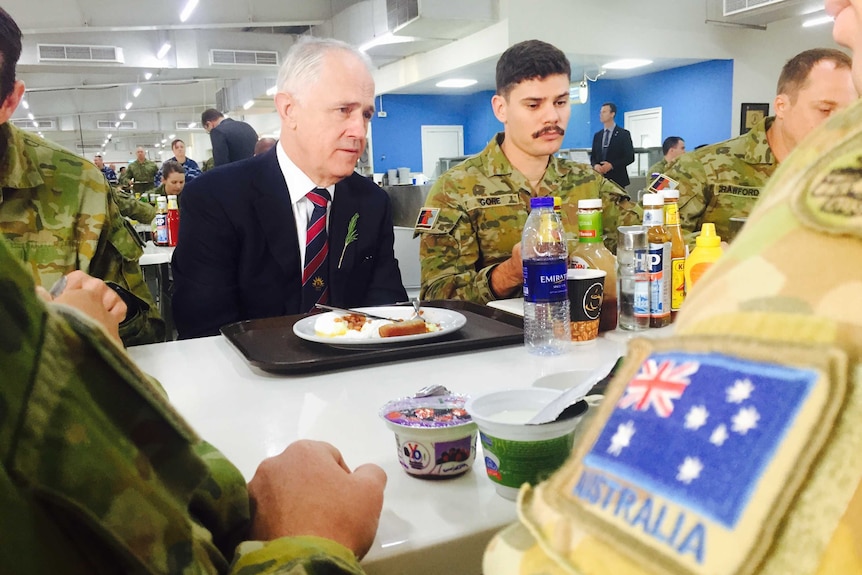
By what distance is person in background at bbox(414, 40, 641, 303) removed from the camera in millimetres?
2238

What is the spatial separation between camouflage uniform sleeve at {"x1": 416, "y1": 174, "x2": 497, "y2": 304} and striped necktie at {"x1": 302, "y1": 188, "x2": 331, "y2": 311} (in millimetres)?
342

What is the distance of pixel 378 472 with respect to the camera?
737 millimetres

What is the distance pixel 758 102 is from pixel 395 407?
31.1ft

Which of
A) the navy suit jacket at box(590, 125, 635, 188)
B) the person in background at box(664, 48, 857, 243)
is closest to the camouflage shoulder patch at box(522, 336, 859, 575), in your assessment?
the person in background at box(664, 48, 857, 243)

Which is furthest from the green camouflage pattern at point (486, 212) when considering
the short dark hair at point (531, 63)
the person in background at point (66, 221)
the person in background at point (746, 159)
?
the person in background at point (66, 221)

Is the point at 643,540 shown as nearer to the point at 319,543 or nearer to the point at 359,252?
the point at 319,543

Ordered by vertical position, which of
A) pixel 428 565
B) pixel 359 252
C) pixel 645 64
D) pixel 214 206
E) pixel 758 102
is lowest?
pixel 428 565

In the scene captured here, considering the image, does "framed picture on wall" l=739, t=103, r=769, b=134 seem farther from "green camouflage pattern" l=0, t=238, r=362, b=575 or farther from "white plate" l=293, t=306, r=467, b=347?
"green camouflage pattern" l=0, t=238, r=362, b=575

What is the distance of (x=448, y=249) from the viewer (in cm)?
225

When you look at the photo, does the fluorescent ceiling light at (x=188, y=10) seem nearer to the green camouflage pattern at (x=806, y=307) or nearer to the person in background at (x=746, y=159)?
the person in background at (x=746, y=159)

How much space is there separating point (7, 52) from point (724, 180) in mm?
2417

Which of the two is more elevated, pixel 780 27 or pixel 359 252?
pixel 780 27

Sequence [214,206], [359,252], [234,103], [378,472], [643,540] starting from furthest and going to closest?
1. [234,103]
2. [359,252]
3. [214,206]
4. [378,472]
5. [643,540]

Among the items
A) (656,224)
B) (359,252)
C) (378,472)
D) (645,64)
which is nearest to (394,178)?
(645,64)
